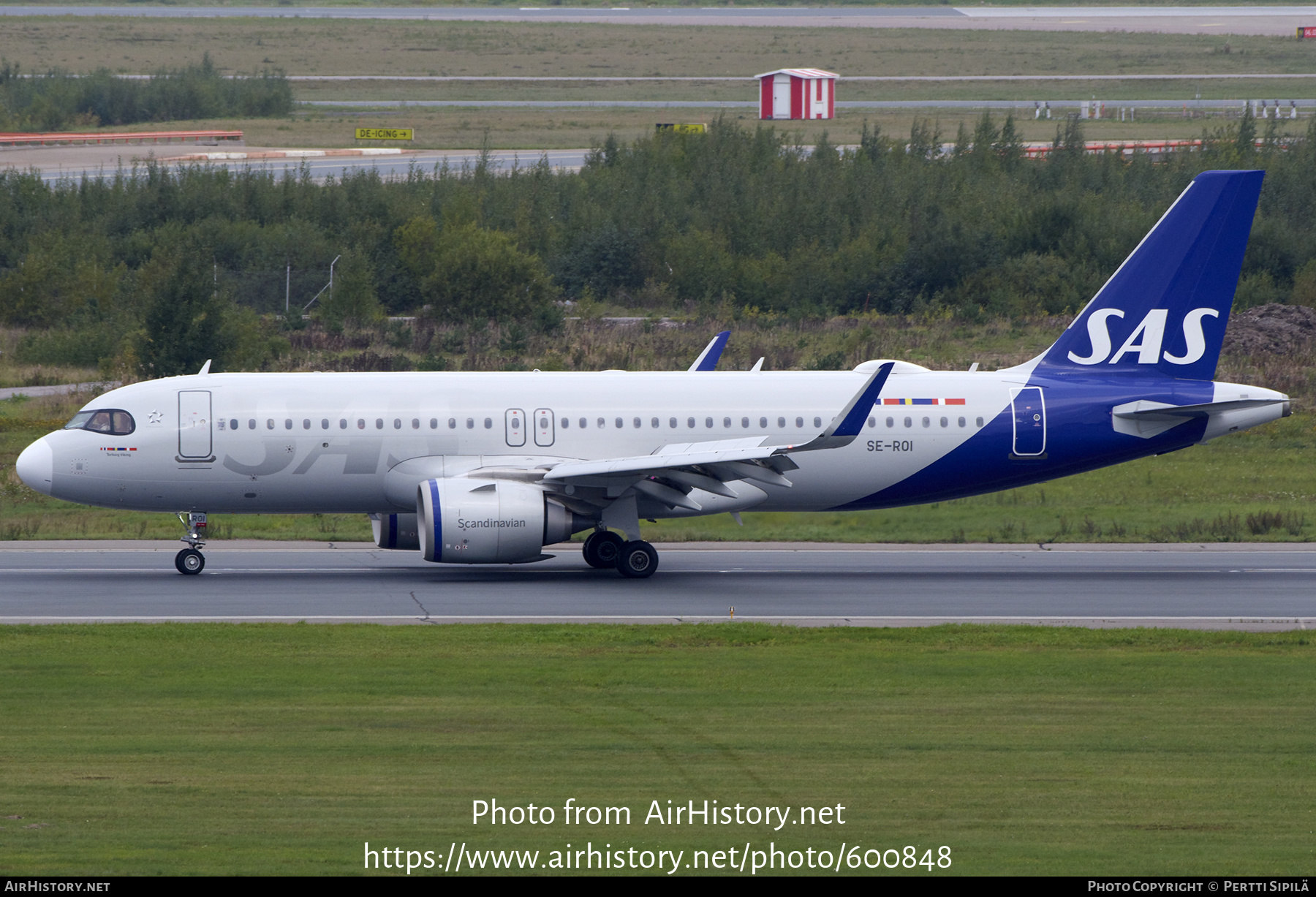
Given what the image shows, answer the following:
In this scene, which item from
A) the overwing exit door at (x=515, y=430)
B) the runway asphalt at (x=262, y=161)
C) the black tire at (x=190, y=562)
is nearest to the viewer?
the black tire at (x=190, y=562)

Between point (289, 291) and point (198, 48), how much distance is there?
301 feet

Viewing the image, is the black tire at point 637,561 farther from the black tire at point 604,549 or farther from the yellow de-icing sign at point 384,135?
the yellow de-icing sign at point 384,135

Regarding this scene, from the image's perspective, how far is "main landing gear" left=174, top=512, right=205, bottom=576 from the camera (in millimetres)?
29344

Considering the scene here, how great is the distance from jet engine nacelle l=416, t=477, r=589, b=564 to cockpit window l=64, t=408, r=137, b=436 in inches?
224

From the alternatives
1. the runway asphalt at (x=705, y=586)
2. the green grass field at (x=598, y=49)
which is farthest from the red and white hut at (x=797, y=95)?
the runway asphalt at (x=705, y=586)

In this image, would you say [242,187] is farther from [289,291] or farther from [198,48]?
[198,48]

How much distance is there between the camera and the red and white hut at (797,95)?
111 m

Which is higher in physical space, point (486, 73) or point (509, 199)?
point (486, 73)

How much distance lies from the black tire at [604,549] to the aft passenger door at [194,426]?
7.12m

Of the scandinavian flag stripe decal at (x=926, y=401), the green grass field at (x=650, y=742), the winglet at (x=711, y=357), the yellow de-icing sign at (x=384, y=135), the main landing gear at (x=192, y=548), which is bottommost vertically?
the main landing gear at (x=192, y=548)

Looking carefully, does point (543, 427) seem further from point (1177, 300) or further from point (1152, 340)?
point (1177, 300)

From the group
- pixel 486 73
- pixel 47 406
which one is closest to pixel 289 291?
pixel 47 406

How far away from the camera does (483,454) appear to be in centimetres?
2934

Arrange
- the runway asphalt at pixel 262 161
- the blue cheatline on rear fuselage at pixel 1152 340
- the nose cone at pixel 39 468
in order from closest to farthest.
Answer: the nose cone at pixel 39 468, the blue cheatline on rear fuselage at pixel 1152 340, the runway asphalt at pixel 262 161
